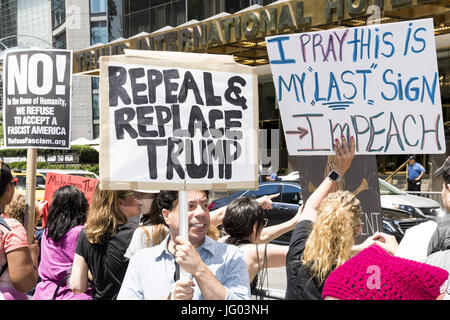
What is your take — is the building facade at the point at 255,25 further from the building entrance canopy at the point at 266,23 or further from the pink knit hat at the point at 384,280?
the pink knit hat at the point at 384,280

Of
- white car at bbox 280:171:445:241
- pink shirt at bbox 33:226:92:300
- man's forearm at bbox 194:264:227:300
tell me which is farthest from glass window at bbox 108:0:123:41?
man's forearm at bbox 194:264:227:300

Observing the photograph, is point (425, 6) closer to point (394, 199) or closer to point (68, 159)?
point (394, 199)

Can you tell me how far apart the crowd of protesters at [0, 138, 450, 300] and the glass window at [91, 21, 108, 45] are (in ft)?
188

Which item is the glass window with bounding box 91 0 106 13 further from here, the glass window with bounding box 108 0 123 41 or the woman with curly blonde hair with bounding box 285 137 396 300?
the woman with curly blonde hair with bounding box 285 137 396 300

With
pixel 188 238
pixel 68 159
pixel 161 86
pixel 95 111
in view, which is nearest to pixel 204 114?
pixel 161 86

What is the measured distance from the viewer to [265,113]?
30719mm

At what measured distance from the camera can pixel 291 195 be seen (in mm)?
13031

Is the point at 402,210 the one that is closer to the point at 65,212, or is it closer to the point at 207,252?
the point at 65,212

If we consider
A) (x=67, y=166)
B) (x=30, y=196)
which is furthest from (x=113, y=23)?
(x=30, y=196)

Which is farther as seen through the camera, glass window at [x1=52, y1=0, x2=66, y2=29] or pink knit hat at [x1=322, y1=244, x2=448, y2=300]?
glass window at [x1=52, y1=0, x2=66, y2=29]

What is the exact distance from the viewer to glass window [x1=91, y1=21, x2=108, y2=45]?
199 ft

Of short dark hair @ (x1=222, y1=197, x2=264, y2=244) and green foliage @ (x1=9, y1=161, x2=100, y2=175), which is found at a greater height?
green foliage @ (x1=9, y1=161, x2=100, y2=175)

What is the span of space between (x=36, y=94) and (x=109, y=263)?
8.92ft

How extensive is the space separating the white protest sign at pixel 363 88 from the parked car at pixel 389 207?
23.4 feet
